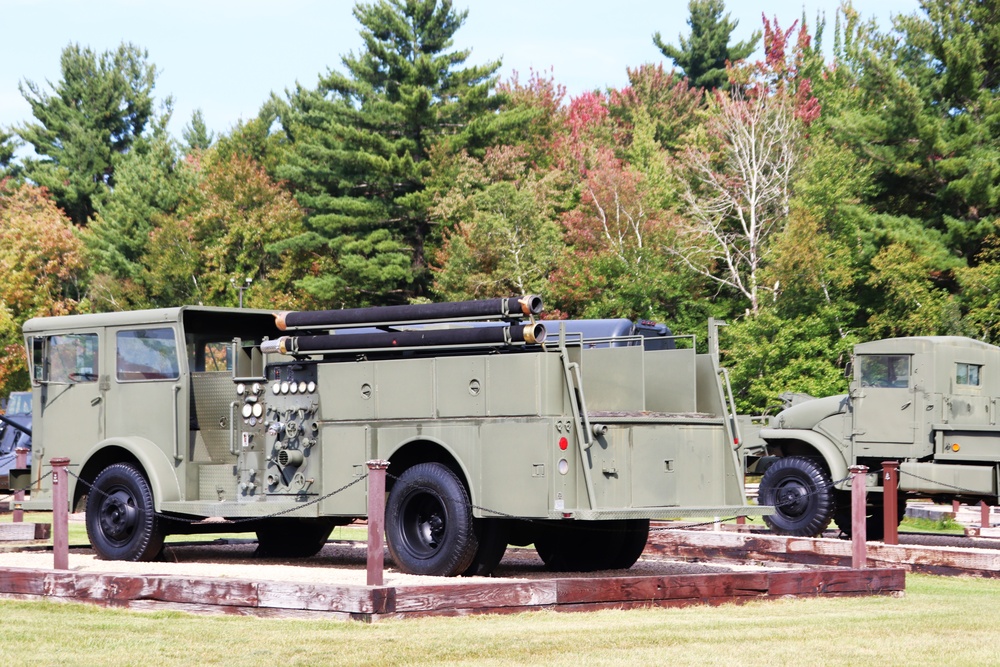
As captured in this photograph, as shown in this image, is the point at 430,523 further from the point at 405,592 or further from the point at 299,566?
the point at 405,592

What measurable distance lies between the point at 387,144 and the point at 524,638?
43.9 m

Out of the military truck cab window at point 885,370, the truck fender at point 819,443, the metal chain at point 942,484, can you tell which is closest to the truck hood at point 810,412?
the truck fender at point 819,443

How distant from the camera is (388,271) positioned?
169ft

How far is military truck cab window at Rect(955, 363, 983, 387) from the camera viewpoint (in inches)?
790

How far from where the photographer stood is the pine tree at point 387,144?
5253cm

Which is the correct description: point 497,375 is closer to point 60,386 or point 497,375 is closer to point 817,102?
point 60,386

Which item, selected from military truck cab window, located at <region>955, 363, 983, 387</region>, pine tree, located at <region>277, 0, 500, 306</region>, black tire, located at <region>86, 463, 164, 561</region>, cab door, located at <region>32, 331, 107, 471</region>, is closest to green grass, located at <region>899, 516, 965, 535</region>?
military truck cab window, located at <region>955, 363, 983, 387</region>

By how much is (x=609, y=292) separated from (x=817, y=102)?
18.6 m

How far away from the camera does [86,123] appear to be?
8006 cm

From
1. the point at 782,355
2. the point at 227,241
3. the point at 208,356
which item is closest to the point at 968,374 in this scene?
the point at 208,356

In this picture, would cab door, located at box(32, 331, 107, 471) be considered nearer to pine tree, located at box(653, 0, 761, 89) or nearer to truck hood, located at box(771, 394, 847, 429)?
truck hood, located at box(771, 394, 847, 429)

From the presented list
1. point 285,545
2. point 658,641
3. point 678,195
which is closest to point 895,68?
point 678,195

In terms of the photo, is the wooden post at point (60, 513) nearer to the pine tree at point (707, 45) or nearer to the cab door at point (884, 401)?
the cab door at point (884, 401)

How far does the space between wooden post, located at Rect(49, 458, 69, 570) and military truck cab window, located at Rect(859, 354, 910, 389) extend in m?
11.5
